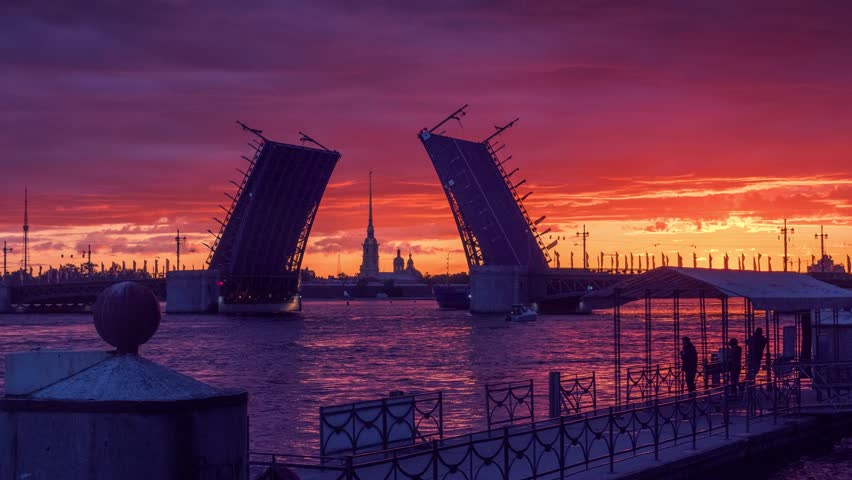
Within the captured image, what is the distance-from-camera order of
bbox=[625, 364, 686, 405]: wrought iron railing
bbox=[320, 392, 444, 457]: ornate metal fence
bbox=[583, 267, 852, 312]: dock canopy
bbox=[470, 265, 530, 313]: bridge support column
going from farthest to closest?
bbox=[470, 265, 530, 313]: bridge support column < bbox=[625, 364, 686, 405]: wrought iron railing < bbox=[583, 267, 852, 312]: dock canopy < bbox=[320, 392, 444, 457]: ornate metal fence

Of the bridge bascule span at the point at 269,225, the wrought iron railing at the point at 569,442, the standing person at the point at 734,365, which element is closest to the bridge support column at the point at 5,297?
the bridge bascule span at the point at 269,225

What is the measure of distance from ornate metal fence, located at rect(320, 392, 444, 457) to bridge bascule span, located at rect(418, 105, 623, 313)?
62698 mm

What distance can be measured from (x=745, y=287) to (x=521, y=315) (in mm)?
72179

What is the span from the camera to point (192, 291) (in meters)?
105

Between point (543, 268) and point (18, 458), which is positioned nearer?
point (18, 458)

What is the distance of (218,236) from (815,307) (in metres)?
74.0

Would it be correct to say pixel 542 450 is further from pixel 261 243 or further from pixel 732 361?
pixel 261 243

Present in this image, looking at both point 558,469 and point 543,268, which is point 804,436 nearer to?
point 558,469

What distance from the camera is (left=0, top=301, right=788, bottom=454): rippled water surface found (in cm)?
2711

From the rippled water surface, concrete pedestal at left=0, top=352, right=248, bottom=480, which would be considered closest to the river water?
the rippled water surface

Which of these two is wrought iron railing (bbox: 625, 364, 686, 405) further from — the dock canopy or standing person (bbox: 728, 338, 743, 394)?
the dock canopy

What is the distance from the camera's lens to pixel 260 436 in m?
22.0

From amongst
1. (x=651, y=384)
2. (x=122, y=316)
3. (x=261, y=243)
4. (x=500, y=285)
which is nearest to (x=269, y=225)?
(x=261, y=243)

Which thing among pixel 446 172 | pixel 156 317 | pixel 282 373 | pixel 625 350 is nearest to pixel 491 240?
pixel 446 172
